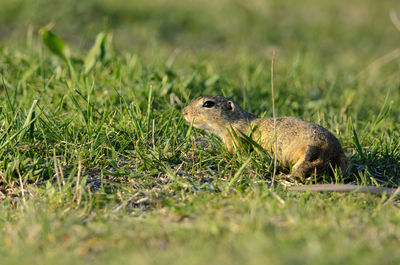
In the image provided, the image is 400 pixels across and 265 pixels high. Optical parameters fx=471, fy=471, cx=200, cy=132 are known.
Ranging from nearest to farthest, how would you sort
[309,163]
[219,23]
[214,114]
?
[309,163]
[214,114]
[219,23]

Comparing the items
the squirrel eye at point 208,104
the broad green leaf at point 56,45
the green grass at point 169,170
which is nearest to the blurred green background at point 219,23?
the green grass at point 169,170

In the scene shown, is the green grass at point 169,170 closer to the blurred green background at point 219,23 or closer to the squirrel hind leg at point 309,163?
the squirrel hind leg at point 309,163

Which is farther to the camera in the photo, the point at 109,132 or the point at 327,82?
the point at 327,82

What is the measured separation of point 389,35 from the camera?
9406mm

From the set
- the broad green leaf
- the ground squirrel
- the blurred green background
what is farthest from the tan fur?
the blurred green background

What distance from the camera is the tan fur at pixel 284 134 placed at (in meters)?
3.11

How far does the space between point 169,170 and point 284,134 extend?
0.84m

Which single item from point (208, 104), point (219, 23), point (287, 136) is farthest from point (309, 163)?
point (219, 23)

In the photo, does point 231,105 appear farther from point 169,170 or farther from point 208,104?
point 169,170

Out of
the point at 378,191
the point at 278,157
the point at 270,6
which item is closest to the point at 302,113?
the point at 278,157

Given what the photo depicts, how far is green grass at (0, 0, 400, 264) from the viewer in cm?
216

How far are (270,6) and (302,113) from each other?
5.38 meters

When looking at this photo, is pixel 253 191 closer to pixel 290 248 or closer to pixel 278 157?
pixel 278 157

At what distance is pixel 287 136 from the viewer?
326cm
